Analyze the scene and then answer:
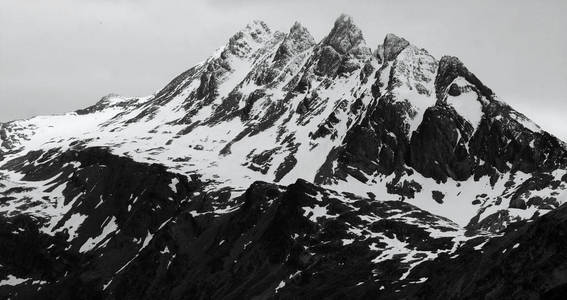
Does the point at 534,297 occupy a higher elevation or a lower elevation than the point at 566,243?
lower

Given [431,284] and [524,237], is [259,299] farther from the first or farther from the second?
[524,237]

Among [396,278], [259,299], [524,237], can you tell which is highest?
[524,237]

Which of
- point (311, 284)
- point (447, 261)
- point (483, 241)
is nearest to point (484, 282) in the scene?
point (447, 261)

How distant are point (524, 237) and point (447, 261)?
41.2 m

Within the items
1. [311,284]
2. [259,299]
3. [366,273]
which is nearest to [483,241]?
[366,273]

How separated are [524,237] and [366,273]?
2438 inches

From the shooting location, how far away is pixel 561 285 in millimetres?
110000

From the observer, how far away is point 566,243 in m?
120

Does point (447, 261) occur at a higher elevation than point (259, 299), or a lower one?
higher

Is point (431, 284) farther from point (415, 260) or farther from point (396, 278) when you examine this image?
point (415, 260)

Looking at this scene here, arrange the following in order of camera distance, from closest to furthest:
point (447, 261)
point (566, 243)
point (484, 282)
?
point (566, 243) → point (484, 282) → point (447, 261)

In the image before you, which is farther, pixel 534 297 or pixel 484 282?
pixel 484 282

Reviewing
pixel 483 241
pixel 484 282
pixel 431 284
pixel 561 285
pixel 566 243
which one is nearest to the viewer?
pixel 561 285

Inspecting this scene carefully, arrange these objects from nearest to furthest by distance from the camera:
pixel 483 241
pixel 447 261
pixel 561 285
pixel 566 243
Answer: pixel 561 285 < pixel 566 243 < pixel 447 261 < pixel 483 241
